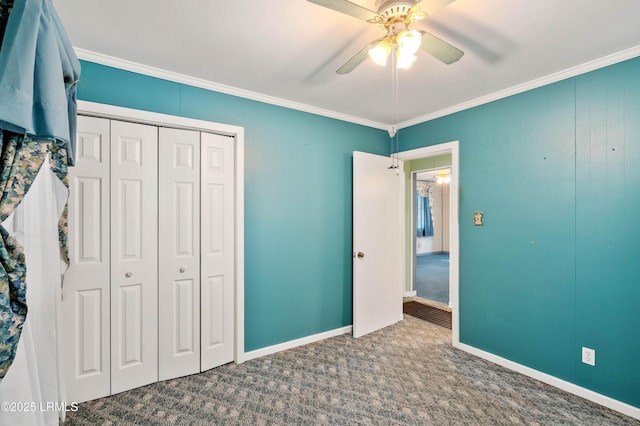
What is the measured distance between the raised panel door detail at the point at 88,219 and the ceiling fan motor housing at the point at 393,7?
2.11 metres

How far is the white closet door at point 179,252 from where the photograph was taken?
7.78 ft

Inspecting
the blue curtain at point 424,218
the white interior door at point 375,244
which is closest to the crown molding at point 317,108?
the white interior door at point 375,244

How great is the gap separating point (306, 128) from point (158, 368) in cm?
248

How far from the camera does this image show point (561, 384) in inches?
91.9

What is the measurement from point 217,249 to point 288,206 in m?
0.79

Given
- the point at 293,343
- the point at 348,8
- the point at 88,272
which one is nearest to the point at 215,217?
the point at 88,272

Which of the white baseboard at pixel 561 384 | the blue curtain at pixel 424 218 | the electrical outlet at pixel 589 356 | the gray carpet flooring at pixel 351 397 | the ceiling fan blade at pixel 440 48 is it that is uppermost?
the ceiling fan blade at pixel 440 48

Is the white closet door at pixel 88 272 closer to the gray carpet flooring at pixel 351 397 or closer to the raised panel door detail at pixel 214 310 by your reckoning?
the gray carpet flooring at pixel 351 397

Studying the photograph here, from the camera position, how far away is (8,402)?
2.91 feet

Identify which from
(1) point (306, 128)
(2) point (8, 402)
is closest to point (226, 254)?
(1) point (306, 128)

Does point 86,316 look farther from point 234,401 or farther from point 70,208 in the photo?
point 234,401

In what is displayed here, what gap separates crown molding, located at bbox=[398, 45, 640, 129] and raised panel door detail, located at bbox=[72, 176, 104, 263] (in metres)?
3.17

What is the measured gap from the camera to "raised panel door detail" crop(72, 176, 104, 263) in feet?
6.83

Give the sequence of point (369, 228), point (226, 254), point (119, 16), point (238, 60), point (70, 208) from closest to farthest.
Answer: point (119, 16) < point (70, 208) < point (238, 60) < point (226, 254) < point (369, 228)
